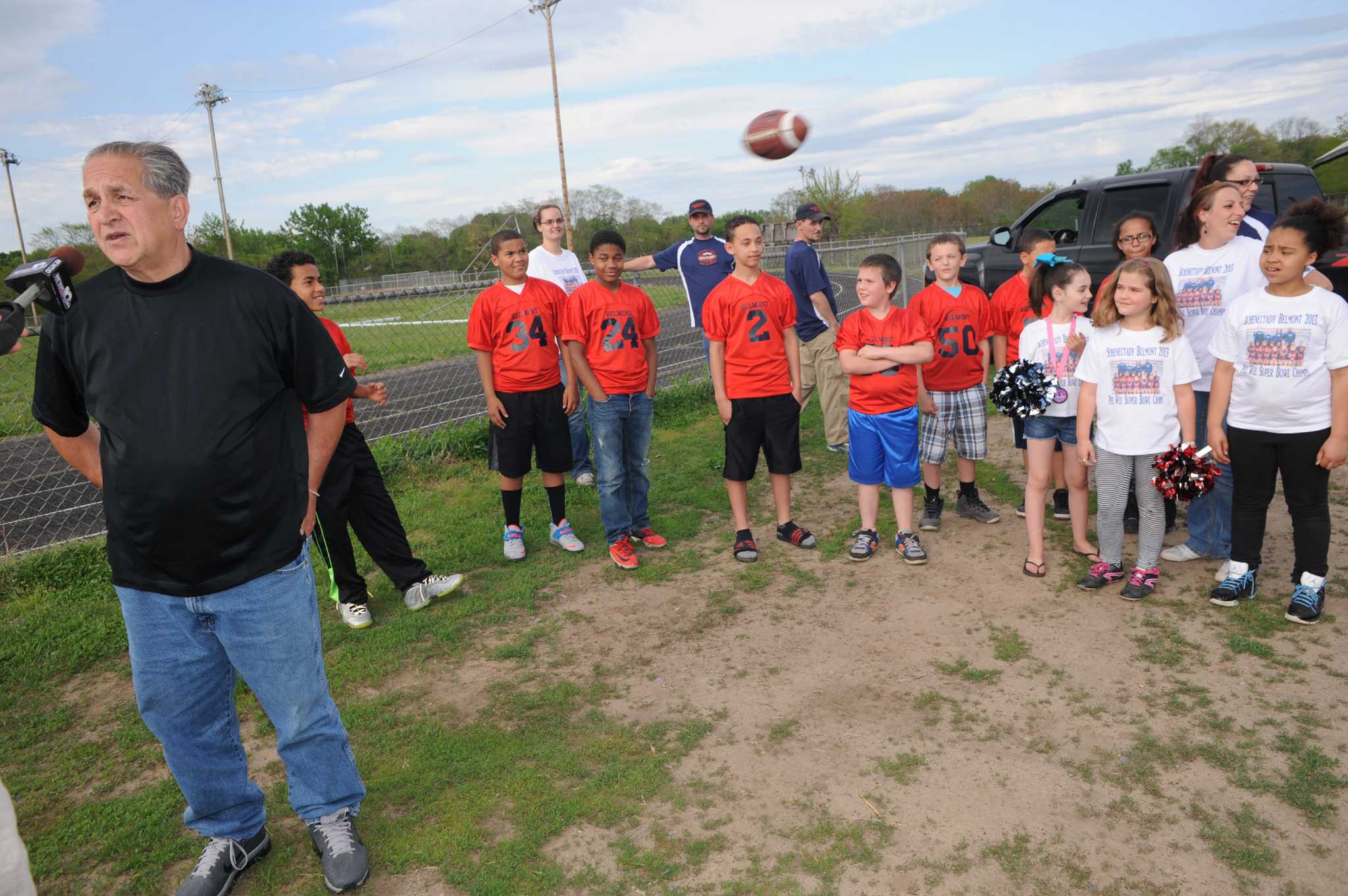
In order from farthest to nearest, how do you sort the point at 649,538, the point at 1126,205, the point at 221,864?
the point at 1126,205 → the point at 649,538 → the point at 221,864

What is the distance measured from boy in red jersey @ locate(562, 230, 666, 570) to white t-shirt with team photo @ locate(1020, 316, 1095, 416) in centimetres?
229

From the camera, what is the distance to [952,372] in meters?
5.27

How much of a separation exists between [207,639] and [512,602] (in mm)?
2212

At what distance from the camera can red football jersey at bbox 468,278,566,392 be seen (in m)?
5.09

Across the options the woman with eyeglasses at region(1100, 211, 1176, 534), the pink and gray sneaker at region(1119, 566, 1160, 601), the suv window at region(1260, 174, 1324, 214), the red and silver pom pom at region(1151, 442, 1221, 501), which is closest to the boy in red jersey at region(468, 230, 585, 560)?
the pink and gray sneaker at region(1119, 566, 1160, 601)

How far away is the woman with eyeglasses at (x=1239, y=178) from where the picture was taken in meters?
4.67

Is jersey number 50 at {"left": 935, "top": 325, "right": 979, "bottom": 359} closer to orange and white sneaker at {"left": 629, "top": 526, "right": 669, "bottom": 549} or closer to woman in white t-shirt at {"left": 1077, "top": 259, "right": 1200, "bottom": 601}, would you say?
woman in white t-shirt at {"left": 1077, "top": 259, "right": 1200, "bottom": 601}

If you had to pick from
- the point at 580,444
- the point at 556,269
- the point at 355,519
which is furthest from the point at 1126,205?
the point at 355,519

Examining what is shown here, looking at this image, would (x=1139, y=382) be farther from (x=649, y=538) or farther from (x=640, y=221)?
(x=640, y=221)

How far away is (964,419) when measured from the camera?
5.34m

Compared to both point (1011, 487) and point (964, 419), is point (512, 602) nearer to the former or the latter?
point (964, 419)

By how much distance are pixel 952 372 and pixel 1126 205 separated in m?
4.90

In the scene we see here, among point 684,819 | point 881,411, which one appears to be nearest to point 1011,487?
point 881,411

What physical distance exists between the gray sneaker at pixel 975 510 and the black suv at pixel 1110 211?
2.49m
